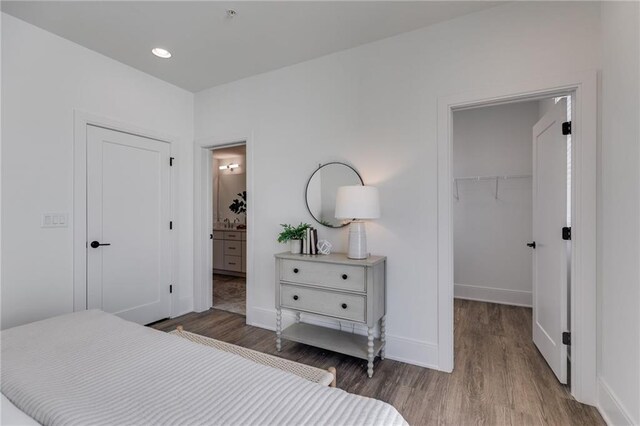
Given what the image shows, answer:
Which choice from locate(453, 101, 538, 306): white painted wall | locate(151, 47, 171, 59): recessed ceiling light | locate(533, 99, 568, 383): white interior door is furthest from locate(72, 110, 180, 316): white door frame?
Answer: locate(453, 101, 538, 306): white painted wall

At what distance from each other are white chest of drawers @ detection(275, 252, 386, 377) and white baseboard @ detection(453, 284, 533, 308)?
2211mm

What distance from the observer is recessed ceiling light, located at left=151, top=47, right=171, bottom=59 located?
2.70m

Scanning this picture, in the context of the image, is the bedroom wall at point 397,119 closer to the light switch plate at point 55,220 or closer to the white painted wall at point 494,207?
the light switch plate at point 55,220

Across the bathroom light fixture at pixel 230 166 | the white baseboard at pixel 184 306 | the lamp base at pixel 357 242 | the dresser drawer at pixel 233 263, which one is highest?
the bathroom light fixture at pixel 230 166

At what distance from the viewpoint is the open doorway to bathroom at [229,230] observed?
4.51 m

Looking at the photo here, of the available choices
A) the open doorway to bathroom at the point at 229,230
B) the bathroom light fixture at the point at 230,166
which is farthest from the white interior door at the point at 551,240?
the bathroom light fixture at the point at 230,166

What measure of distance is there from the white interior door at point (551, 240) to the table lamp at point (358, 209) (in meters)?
1.26

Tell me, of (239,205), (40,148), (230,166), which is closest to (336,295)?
(40,148)

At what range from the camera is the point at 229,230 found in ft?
18.0

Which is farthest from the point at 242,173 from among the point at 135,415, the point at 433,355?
the point at 135,415

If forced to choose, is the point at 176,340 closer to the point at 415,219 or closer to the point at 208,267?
the point at 415,219

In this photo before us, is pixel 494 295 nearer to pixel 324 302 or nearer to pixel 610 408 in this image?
pixel 610 408

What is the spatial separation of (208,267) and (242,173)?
282 cm

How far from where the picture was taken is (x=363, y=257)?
2.37 meters
